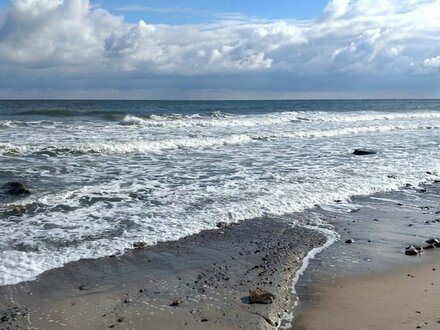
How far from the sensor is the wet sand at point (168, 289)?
5121 millimetres

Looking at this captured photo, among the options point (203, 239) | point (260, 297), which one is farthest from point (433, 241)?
point (260, 297)

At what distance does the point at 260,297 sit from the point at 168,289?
1.15m

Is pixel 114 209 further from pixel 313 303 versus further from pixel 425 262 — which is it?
pixel 425 262

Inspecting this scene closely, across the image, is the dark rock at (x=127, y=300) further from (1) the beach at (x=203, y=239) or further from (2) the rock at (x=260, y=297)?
(2) the rock at (x=260, y=297)

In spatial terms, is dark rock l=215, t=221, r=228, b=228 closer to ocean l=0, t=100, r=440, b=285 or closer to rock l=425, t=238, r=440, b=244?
ocean l=0, t=100, r=440, b=285

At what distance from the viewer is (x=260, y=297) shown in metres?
5.68

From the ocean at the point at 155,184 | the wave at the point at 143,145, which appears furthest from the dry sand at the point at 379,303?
the wave at the point at 143,145

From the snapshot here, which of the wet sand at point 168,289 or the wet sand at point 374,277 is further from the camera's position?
the wet sand at point 374,277

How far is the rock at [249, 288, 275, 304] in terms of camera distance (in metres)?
5.62

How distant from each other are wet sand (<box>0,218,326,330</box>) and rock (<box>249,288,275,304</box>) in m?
0.06

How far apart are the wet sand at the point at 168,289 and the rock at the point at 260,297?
0.21 ft

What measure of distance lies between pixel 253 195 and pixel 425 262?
176 inches

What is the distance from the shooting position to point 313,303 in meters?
5.69

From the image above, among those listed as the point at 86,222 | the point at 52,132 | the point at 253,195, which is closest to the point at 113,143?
the point at 52,132
